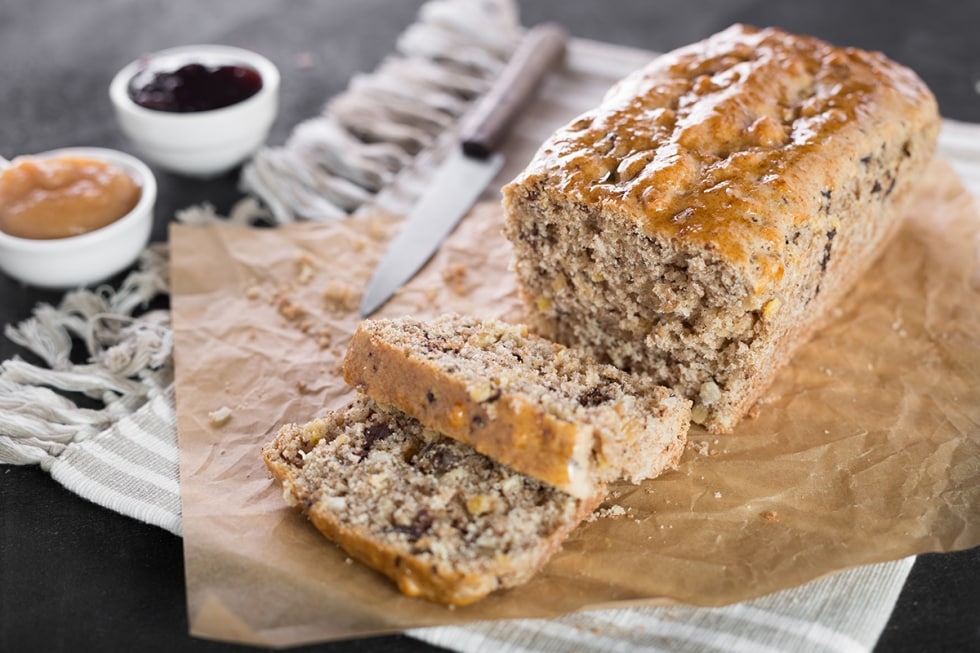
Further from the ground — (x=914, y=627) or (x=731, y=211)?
(x=731, y=211)

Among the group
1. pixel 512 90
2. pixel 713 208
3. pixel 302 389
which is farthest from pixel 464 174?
pixel 713 208

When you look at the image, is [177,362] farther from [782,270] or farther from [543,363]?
[782,270]

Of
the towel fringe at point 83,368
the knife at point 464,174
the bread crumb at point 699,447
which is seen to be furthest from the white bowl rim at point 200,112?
the bread crumb at point 699,447

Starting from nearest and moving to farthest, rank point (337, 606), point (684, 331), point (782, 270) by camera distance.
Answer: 1. point (337, 606)
2. point (782, 270)
3. point (684, 331)

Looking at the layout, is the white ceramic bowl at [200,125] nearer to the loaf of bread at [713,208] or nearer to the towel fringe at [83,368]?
the towel fringe at [83,368]

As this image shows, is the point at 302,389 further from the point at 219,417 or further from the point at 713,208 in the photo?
the point at 713,208

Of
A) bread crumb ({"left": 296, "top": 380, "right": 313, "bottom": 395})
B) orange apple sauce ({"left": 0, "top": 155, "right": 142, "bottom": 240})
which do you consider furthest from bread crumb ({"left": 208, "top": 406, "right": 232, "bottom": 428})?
orange apple sauce ({"left": 0, "top": 155, "right": 142, "bottom": 240})

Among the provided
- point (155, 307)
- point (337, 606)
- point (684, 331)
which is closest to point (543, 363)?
point (684, 331)

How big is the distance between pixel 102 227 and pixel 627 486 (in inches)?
114

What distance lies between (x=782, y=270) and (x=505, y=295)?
161 cm

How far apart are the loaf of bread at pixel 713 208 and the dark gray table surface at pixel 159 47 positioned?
1.18 meters

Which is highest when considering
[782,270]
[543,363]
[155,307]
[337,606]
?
[782,270]

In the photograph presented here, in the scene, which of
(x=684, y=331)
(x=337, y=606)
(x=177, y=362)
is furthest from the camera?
(x=177, y=362)

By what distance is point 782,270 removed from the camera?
12.0ft
